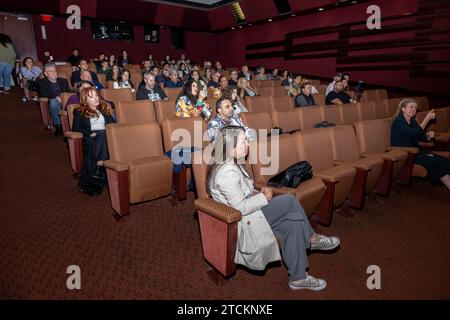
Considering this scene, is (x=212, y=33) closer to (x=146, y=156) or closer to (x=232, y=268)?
(x=146, y=156)

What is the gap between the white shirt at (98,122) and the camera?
2770mm

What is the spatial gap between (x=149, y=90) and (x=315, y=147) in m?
2.64

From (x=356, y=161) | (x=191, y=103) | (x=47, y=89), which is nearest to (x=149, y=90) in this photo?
(x=191, y=103)

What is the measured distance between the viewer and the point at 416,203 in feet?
9.26

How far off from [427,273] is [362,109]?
8.78 feet

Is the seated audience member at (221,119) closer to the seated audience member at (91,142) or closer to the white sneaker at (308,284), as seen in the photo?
the seated audience member at (91,142)

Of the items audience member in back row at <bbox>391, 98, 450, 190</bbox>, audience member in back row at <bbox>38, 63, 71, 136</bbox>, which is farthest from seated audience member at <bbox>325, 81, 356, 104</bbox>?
audience member in back row at <bbox>38, 63, 71, 136</bbox>

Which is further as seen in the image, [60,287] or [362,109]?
[362,109]

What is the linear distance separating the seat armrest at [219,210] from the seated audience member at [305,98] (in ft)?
10.4

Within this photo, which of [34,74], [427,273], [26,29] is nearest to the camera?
[427,273]

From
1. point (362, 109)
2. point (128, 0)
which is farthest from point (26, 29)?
point (362, 109)

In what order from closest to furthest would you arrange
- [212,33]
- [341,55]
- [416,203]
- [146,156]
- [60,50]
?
[146,156] < [416,203] < [341,55] < [60,50] < [212,33]

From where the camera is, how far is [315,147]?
96.7 inches

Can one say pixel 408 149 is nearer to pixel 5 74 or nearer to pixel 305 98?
A: pixel 305 98
